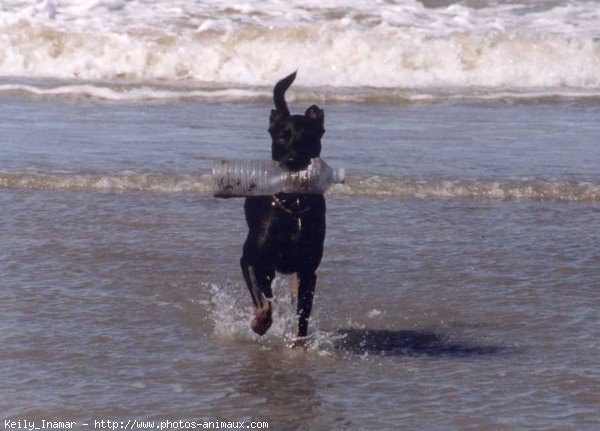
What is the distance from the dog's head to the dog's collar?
5.4 inches

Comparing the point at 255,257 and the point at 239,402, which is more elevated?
the point at 255,257

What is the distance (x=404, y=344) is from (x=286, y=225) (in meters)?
0.74

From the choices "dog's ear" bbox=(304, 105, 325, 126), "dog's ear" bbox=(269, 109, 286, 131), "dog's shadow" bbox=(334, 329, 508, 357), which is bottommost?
"dog's shadow" bbox=(334, 329, 508, 357)

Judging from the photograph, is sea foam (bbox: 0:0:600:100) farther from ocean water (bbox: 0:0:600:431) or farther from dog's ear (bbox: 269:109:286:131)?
dog's ear (bbox: 269:109:286:131)

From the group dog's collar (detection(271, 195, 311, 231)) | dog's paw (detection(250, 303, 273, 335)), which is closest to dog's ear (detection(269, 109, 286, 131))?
dog's collar (detection(271, 195, 311, 231))

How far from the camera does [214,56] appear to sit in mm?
18094

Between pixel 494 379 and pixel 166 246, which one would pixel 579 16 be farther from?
pixel 494 379

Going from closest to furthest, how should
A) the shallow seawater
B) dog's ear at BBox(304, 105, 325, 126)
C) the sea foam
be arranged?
1. the shallow seawater
2. dog's ear at BBox(304, 105, 325, 126)
3. the sea foam

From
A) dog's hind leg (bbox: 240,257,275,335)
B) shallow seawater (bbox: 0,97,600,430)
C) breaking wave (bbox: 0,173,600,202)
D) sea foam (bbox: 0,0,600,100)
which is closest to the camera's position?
shallow seawater (bbox: 0,97,600,430)

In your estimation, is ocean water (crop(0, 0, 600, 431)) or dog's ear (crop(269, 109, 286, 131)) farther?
dog's ear (crop(269, 109, 286, 131))

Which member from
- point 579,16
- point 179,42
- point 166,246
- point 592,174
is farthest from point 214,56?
point 166,246

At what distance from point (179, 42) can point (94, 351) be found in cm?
1386

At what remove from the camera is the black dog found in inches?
197

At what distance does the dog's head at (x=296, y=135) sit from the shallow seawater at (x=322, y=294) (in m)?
0.78
